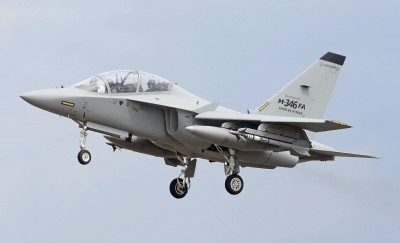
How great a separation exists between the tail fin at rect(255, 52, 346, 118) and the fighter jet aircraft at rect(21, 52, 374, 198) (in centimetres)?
51

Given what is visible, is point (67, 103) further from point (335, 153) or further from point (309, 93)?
point (335, 153)

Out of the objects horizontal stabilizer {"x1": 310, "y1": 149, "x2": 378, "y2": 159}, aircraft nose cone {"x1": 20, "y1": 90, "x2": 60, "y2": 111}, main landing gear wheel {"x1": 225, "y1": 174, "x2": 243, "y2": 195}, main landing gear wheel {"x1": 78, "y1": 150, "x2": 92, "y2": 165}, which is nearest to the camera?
main landing gear wheel {"x1": 78, "y1": 150, "x2": 92, "y2": 165}

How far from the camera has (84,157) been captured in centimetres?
3009

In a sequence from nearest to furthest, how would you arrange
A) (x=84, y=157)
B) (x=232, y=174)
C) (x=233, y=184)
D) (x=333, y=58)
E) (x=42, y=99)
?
(x=84, y=157)
(x=42, y=99)
(x=233, y=184)
(x=232, y=174)
(x=333, y=58)

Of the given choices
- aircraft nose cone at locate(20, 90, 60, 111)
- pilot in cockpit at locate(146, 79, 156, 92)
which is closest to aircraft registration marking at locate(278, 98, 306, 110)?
pilot in cockpit at locate(146, 79, 156, 92)

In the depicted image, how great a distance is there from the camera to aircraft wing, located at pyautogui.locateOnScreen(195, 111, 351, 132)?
30797mm

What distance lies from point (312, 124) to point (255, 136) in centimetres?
157

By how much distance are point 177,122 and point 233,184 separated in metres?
2.30

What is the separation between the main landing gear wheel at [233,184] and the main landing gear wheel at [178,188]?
89.4 inches

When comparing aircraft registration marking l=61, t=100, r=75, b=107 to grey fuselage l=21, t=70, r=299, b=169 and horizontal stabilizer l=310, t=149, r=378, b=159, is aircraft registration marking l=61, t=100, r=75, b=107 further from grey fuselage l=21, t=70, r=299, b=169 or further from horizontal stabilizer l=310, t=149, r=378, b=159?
horizontal stabilizer l=310, t=149, r=378, b=159

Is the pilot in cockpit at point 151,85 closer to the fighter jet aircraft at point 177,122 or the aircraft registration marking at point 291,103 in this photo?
the fighter jet aircraft at point 177,122

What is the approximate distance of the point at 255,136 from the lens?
31.5m

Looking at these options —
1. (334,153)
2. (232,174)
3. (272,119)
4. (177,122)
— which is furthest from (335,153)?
(177,122)

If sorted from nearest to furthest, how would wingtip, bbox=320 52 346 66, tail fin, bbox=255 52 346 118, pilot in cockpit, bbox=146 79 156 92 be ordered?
1. pilot in cockpit, bbox=146 79 156 92
2. tail fin, bbox=255 52 346 118
3. wingtip, bbox=320 52 346 66
